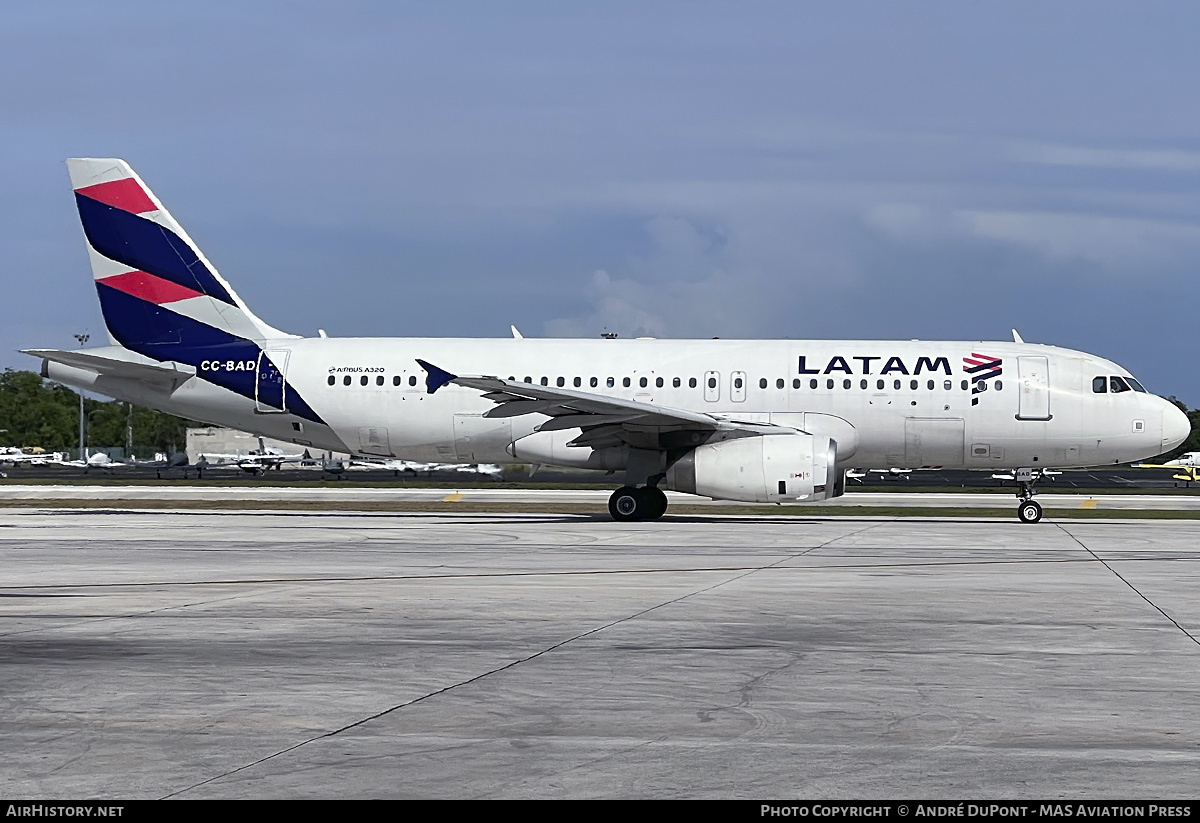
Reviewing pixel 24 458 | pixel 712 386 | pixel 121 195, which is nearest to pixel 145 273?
pixel 121 195

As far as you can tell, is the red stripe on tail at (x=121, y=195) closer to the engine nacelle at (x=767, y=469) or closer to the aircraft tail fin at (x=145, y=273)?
the aircraft tail fin at (x=145, y=273)

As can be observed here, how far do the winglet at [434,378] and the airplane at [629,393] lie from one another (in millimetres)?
47

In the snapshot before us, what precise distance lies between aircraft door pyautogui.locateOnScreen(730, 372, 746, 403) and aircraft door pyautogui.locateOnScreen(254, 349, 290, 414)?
32.9 feet

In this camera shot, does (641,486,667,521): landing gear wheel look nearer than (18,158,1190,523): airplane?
Yes

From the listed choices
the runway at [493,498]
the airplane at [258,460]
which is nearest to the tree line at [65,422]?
the airplane at [258,460]

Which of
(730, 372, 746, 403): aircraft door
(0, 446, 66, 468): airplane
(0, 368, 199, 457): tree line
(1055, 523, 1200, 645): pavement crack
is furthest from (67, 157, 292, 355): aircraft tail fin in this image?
(0, 368, 199, 457): tree line

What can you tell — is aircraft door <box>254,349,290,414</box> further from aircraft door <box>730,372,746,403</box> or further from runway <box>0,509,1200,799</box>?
runway <box>0,509,1200,799</box>

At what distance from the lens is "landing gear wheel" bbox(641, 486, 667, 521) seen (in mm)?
29406

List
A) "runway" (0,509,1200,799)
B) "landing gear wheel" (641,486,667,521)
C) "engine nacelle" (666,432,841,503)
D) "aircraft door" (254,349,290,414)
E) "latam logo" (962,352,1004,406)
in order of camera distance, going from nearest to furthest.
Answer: "runway" (0,509,1200,799)
"engine nacelle" (666,432,841,503)
"landing gear wheel" (641,486,667,521)
"latam logo" (962,352,1004,406)
"aircraft door" (254,349,290,414)

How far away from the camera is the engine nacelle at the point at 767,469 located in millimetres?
27062

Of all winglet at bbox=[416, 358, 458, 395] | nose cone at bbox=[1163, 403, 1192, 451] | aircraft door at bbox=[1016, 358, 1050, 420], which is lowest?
nose cone at bbox=[1163, 403, 1192, 451]

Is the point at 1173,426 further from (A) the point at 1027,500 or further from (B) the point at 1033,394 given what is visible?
(A) the point at 1027,500

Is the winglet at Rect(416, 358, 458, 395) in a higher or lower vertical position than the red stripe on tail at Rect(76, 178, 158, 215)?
lower

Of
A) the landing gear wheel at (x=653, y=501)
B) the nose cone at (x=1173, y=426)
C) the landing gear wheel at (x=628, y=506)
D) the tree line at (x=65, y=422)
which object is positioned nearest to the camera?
the landing gear wheel at (x=628, y=506)
